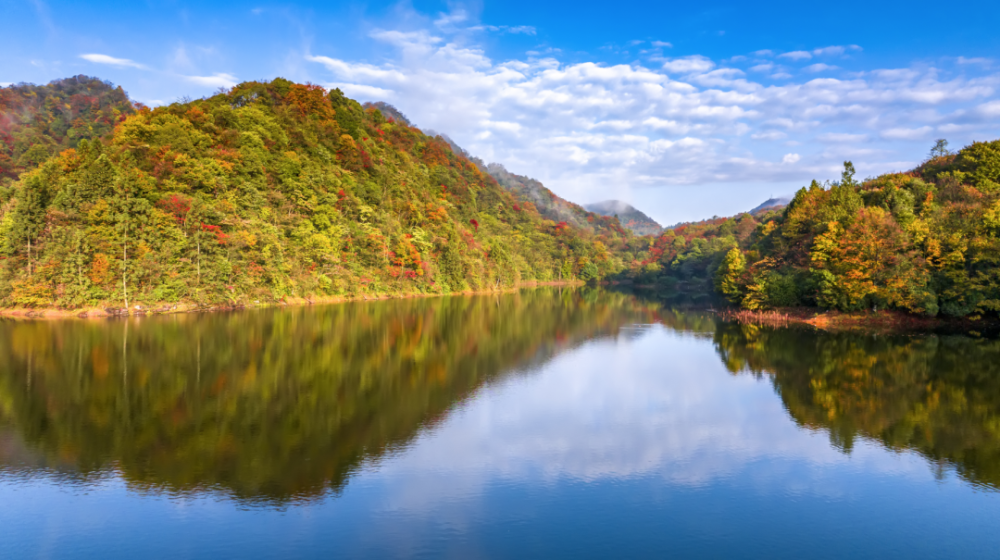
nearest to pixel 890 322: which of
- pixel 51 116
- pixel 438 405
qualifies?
pixel 438 405

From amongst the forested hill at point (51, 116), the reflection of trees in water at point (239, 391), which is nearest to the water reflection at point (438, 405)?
the reflection of trees in water at point (239, 391)

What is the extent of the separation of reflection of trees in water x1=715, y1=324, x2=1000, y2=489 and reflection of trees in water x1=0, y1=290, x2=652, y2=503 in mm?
11594

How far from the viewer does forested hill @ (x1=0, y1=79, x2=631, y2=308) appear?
38.7m

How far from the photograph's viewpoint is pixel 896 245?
121ft

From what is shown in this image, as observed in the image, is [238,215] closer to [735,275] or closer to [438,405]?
[438,405]

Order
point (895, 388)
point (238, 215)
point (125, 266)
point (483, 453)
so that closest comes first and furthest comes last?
point (483, 453), point (895, 388), point (125, 266), point (238, 215)

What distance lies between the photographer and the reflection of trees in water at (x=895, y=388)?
591 inches

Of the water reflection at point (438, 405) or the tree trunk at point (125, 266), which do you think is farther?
the tree trunk at point (125, 266)

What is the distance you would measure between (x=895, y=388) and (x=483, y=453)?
17.5 metres

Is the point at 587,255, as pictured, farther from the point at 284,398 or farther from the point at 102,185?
the point at 284,398

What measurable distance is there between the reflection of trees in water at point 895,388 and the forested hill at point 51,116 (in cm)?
7607

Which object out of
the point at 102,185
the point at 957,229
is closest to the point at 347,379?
the point at 102,185

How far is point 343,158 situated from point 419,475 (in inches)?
2557

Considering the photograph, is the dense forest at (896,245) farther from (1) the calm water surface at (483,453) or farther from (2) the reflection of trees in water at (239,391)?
(2) the reflection of trees in water at (239,391)
